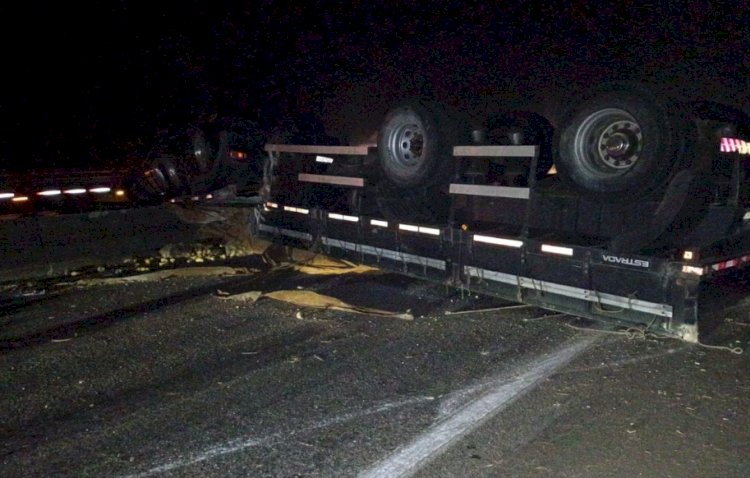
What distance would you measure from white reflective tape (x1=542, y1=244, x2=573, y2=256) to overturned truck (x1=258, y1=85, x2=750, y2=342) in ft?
0.04

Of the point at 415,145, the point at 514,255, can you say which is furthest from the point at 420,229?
the point at 514,255

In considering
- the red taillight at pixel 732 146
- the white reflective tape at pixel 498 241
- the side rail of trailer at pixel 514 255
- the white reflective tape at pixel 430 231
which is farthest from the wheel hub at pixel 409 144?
the red taillight at pixel 732 146

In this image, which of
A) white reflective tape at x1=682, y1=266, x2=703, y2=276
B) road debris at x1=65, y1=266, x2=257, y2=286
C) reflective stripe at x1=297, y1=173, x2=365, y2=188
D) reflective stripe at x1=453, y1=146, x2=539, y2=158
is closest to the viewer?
white reflective tape at x1=682, y1=266, x2=703, y2=276

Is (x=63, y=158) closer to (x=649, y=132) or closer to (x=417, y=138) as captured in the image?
(x=417, y=138)

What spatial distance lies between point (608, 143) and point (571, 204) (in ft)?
2.56

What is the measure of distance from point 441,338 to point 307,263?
3.70 metres

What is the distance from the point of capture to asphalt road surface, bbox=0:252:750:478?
3602 millimetres

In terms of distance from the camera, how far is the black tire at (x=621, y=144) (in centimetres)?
511

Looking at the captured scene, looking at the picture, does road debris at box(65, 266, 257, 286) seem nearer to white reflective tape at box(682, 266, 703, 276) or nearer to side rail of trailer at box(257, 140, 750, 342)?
side rail of trailer at box(257, 140, 750, 342)

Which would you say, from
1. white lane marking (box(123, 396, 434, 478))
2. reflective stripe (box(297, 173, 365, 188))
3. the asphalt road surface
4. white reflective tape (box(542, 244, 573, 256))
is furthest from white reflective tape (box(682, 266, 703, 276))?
reflective stripe (box(297, 173, 365, 188))

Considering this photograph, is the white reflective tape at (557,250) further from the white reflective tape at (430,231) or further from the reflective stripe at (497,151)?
the white reflective tape at (430,231)

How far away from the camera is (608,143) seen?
5.49 metres

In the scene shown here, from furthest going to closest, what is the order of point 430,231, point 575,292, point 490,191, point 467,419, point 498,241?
point 430,231
point 490,191
point 498,241
point 575,292
point 467,419

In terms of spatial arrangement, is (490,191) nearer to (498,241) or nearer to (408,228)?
(498,241)
